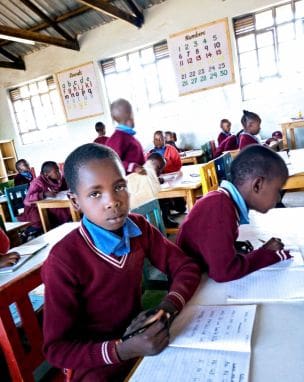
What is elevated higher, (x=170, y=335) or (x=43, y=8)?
(x=43, y=8)

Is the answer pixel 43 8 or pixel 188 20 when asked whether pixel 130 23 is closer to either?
pixel 188 20

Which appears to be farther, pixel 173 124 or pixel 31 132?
pixel 31 132

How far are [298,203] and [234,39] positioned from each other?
3.49 meters

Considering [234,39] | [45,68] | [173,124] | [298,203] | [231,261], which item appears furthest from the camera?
[45,68]

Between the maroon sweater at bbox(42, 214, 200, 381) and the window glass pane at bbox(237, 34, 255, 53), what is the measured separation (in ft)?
18.9

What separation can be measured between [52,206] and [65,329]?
8.54ft

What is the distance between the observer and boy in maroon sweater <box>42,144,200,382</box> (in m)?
0.75

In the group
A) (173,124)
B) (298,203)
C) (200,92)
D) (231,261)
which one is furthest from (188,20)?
(231,261)

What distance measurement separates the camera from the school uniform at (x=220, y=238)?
91cm

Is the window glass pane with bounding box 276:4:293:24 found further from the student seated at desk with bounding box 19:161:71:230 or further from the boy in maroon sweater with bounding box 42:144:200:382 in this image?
the boy in maroon sweater with bounding box 42:144:200:382

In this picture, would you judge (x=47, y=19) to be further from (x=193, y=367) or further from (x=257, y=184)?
(x=193, y=367)

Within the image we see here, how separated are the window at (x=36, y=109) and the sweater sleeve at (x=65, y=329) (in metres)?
7.21

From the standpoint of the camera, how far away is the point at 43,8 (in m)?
6.22

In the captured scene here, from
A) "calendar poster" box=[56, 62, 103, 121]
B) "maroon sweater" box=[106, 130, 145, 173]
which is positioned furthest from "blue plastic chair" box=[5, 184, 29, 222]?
"calendar poster" box=[56, 62, 103, 121]
